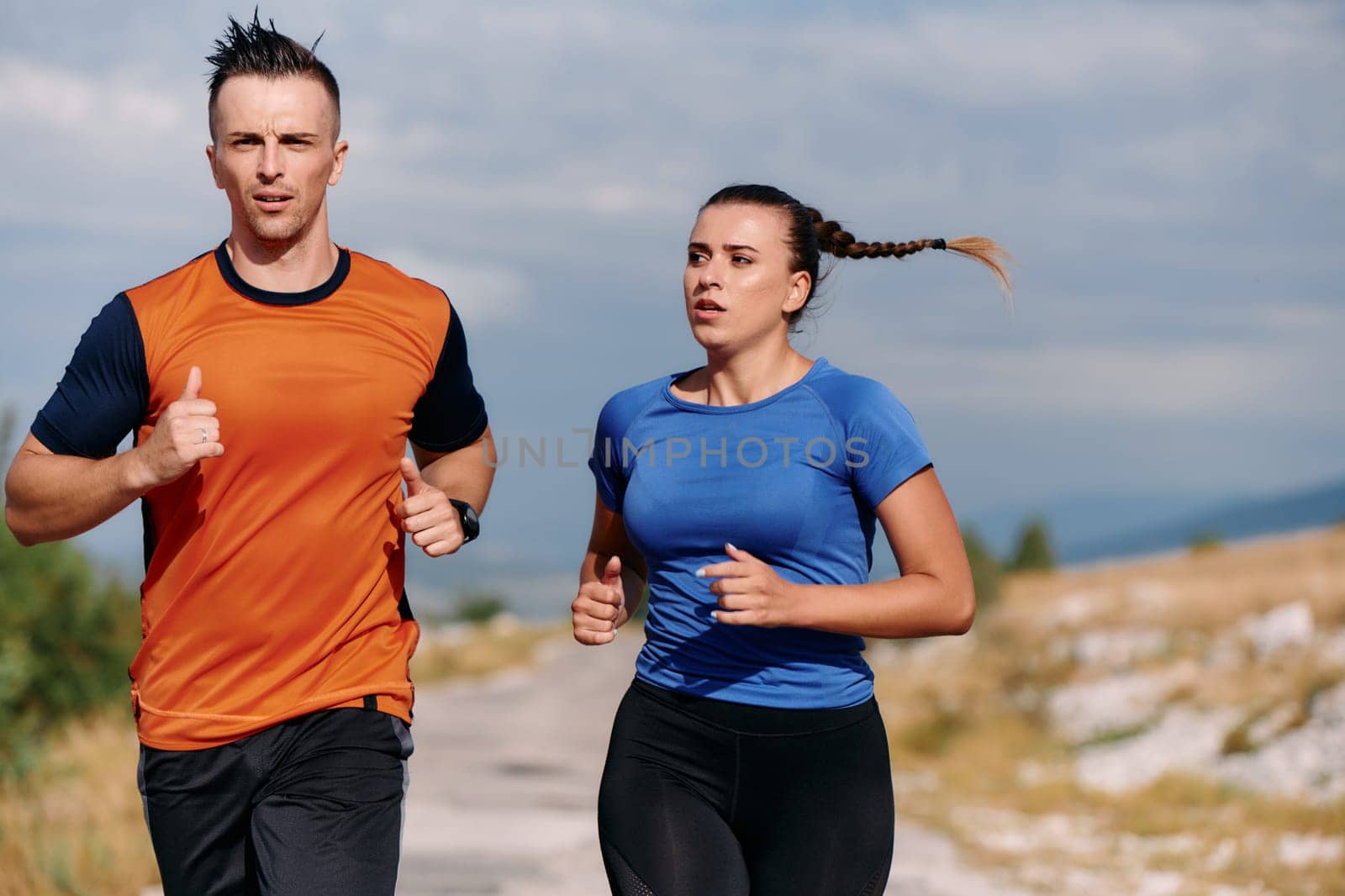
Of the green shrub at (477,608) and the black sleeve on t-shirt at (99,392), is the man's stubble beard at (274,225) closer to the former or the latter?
the black sleeve on t-shirt at (99,392)

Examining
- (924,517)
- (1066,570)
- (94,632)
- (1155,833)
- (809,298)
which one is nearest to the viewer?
(924,517)

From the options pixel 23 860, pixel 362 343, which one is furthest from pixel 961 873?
pixel 362 343

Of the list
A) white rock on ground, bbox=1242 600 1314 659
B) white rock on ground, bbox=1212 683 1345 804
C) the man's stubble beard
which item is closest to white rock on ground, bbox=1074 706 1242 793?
white rock on ground, bbox=1212 683 1345 804

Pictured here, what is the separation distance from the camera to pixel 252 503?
12.2ft

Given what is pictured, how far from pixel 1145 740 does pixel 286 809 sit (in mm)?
10485

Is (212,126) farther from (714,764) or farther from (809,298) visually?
Answer: (714,764)

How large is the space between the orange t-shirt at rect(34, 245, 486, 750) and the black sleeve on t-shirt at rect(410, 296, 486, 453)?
10.7 inches

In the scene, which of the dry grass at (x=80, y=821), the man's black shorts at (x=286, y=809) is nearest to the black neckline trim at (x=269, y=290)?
the man's black shorts at (x=286, y=809)

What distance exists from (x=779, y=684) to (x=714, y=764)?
241 millimetres

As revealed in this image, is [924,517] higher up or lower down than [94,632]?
higher up

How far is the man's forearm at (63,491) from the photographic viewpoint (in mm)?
3549

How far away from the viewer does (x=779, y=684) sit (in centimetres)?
375

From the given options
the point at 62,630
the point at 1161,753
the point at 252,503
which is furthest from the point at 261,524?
the point at 1161,753

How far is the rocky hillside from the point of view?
924cm
